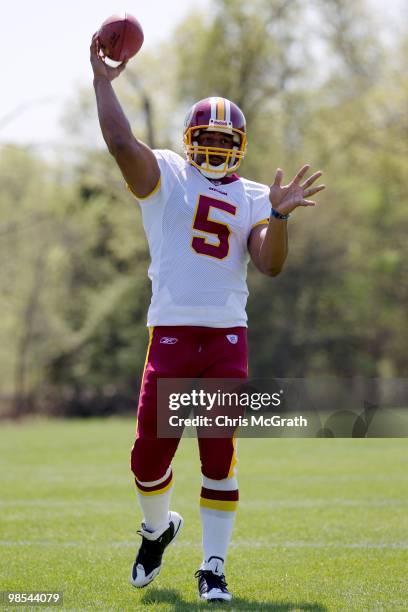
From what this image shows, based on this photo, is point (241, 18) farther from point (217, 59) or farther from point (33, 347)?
point (33, 347)

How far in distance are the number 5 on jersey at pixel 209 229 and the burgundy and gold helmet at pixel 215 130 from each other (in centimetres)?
18

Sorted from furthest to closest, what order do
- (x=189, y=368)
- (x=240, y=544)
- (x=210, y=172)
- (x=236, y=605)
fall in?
(x=240, y=544) < (x=210, y=172) < (x=189, y=368) < (x=236, y=605)

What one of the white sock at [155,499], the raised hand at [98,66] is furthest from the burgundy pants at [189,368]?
the raised hand at [98,66]

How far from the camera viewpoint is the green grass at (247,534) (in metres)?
4.20

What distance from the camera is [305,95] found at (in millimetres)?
Answer: 27891

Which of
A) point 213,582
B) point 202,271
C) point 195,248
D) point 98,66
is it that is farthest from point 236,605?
point 98,66

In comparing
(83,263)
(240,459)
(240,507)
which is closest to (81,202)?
(83,263)

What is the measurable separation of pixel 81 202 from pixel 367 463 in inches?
942

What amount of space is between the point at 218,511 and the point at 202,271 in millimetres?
1045

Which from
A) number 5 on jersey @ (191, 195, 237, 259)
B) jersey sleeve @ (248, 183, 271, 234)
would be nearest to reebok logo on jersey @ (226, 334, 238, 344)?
number 5 on jersey @ (191, 195, 237, 259)

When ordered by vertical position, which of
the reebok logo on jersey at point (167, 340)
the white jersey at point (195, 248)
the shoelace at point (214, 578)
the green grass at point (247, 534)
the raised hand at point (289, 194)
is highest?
the raised hand at point (289, 194)

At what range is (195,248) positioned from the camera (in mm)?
4305

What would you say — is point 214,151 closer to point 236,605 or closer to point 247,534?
point 236,605

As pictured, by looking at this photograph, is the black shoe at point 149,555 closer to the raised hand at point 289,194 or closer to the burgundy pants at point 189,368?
the burgundy pants at point 189,368
